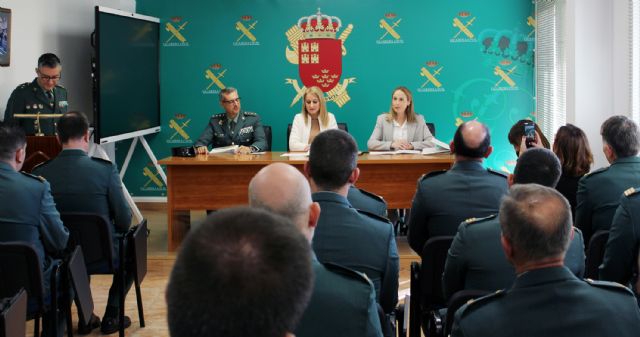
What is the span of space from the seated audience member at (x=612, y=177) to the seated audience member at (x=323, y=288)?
2078 millimetres

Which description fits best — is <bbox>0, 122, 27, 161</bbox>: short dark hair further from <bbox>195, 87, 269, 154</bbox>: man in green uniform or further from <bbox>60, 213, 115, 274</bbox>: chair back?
<bbox>195, 87, 269, 154</bbox>: man in green uniform

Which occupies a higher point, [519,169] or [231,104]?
[231,104]

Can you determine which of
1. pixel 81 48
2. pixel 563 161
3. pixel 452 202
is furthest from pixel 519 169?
pixel 81 48

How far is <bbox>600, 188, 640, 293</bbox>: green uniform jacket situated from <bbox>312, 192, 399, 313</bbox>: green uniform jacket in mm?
986

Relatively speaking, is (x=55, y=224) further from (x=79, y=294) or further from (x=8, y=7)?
(x=8, y=7)

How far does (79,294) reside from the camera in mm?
3500

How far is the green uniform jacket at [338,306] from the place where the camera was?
73.2 inches

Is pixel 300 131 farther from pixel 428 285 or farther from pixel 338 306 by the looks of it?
pixel 338 306

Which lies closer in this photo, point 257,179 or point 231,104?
point 257,179

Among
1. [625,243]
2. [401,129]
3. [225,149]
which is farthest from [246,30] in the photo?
[625,243]

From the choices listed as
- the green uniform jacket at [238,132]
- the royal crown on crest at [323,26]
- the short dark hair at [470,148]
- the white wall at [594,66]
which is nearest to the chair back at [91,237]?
the short dark hair at [470,148]

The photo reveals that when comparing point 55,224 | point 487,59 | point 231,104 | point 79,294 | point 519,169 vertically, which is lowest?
point 79,294

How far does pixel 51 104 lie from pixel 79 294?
10.7ft

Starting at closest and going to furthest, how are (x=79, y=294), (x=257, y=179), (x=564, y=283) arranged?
1. (x=564, y=283)
2. (x=257, y=179)
3. (x=79, y=294)
